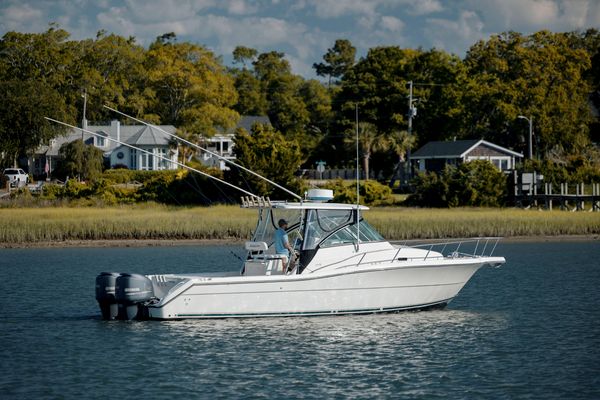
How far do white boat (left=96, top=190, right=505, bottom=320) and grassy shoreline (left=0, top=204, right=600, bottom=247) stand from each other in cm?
1998

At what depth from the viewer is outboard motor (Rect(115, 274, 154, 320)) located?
22.4 metres

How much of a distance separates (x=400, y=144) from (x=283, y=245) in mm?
59187

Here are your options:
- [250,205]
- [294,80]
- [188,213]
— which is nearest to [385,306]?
[250,205]

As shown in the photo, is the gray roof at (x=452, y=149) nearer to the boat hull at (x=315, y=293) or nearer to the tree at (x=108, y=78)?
the tree at (x=108, y=78)

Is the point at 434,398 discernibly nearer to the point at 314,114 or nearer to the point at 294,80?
the point at 314,114

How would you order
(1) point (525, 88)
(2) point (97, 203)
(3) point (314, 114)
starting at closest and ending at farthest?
(2) point (97, 203) < (1) point (525, 88) < (3) point (314, 114)

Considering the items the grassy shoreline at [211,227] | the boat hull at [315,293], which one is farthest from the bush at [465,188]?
the boat hull at [315,293]

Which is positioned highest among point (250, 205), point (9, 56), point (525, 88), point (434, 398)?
point (9, 56)

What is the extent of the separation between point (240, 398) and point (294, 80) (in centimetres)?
11454

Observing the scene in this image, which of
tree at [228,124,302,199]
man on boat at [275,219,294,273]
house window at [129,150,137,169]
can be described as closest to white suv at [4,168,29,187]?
house window at [129,150,137,169]

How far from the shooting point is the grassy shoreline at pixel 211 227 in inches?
1794

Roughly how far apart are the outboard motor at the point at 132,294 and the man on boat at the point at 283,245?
3.10 m

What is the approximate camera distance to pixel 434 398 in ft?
56.6

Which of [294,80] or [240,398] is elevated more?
[294,80]
